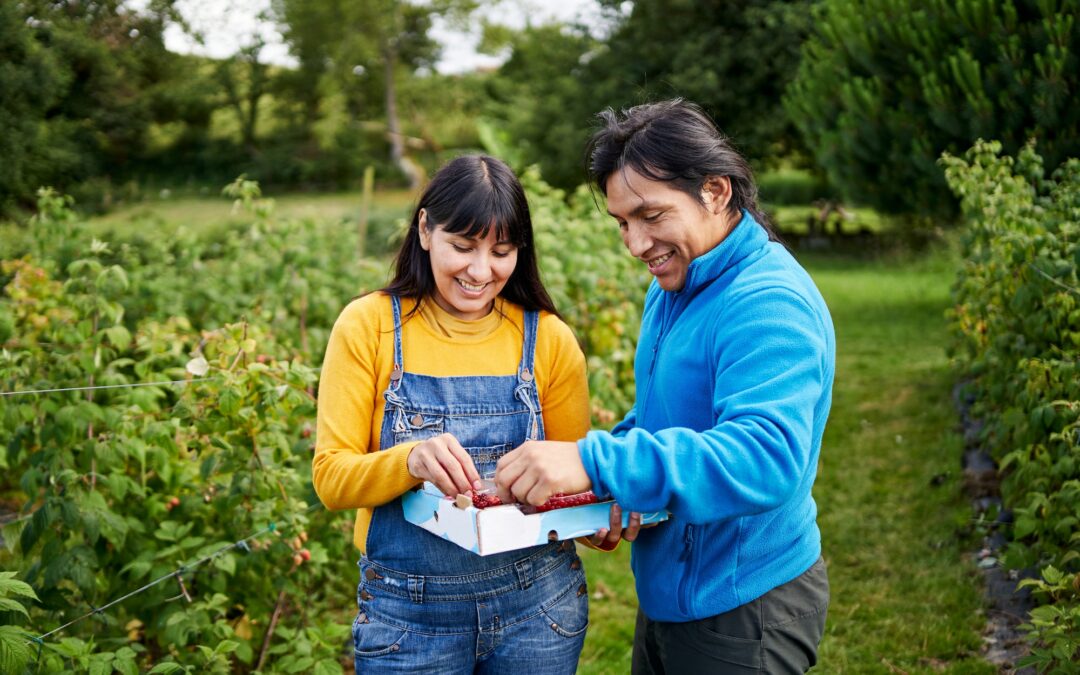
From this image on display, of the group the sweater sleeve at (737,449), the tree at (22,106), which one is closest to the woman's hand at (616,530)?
the sweater sleeve at (737,449)

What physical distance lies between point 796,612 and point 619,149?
912 millimetres

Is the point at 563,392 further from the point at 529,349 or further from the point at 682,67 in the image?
the point at 682,67

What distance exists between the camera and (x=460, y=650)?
192 cm

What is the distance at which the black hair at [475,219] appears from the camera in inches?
77.0

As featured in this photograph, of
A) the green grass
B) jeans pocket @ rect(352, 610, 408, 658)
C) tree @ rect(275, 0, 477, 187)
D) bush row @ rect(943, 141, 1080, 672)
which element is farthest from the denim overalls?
tree @ rect(275, 0, 477, 187)

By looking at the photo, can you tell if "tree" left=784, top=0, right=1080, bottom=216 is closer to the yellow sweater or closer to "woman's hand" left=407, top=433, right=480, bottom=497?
the yellow sweater

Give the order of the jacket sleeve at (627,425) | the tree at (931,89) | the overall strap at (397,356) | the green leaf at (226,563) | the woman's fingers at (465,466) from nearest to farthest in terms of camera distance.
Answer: the woman's fingers at (465,466)
the overall strap at (397,356)
the jacket sleeve at (627,425)
the green leaf at (226,563)
the tree at (931,89)

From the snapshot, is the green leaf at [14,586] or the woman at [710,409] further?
the green leaf at [14,586]

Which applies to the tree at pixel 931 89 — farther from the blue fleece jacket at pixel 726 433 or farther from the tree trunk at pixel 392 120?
the tree trunk at pixel 392 120

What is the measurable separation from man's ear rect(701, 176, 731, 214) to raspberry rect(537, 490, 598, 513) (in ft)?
1.87

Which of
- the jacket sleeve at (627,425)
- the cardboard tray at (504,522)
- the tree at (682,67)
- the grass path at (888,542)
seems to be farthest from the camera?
the tree at (682,67)

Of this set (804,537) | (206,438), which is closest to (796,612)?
(804,537)

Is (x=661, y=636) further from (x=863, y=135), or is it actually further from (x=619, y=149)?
(x=863, y=135)

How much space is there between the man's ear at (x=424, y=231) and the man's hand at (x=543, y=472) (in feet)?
2.10
